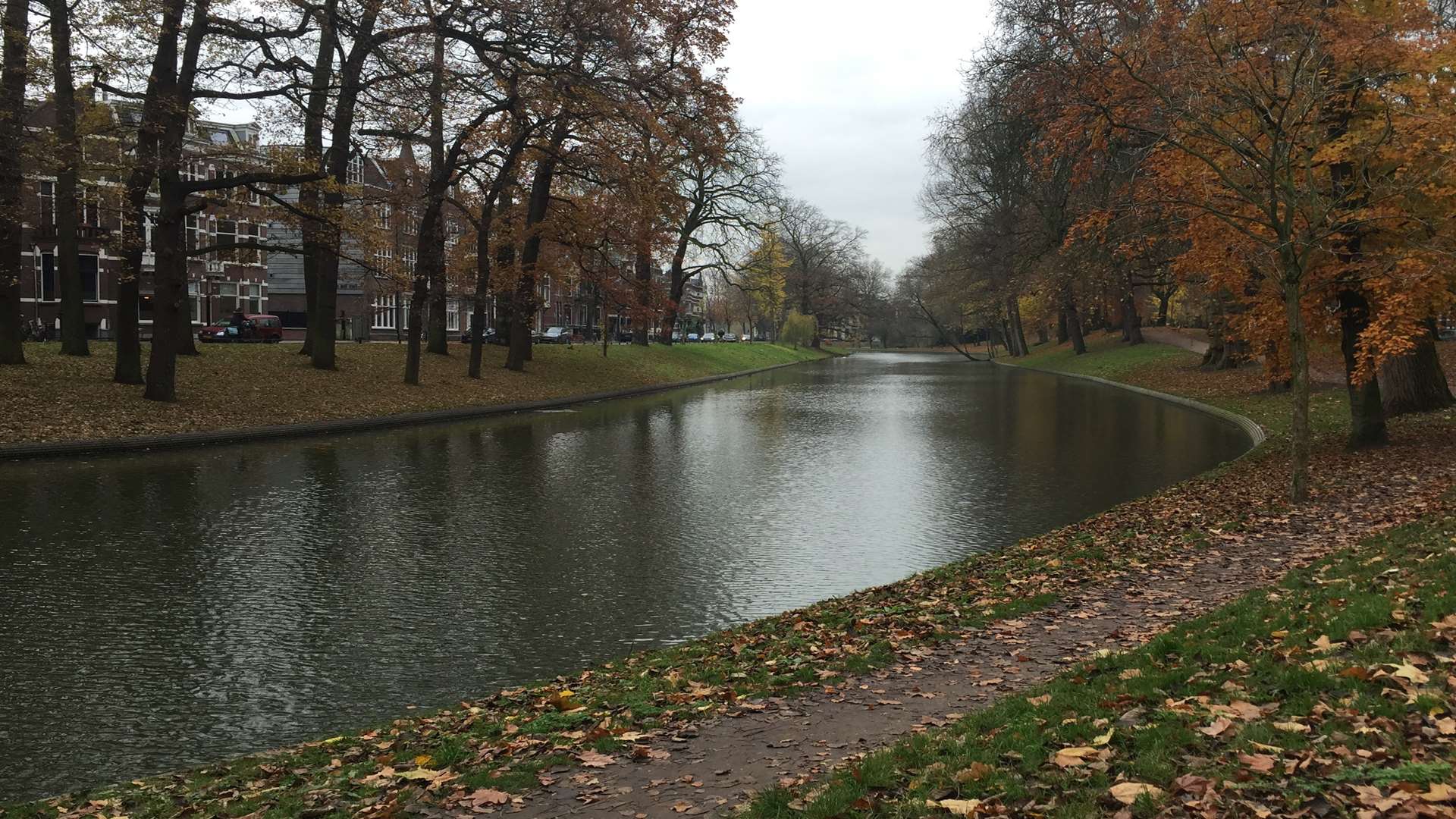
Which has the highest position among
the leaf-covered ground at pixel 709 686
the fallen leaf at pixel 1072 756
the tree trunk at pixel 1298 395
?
the tree trunk at pixel 1298 395

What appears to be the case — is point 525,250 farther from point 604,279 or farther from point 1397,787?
point 1397,787

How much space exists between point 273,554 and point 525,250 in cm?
2866

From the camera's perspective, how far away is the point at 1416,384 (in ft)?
67.1

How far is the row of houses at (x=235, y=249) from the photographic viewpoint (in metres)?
25.9

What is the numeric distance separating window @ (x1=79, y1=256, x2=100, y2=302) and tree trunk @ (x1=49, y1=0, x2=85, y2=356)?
34.0m

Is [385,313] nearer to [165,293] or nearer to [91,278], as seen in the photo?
[91,278]

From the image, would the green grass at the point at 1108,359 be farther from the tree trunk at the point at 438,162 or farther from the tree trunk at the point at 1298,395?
the tree trunk at the point at 1298,395

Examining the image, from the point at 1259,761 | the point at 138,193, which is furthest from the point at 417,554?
the point at 138,193

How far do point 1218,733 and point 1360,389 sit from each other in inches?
599

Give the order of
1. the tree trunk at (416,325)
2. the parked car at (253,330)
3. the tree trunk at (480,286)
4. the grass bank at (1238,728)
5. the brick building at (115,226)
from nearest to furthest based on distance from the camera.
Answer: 1. the grass bank at (1238,728)
2. the brick building at (115,226)
3. the tree trunk at (416,325)
4. the tree trunk at (480,286)
5. the parked car at (253,330)

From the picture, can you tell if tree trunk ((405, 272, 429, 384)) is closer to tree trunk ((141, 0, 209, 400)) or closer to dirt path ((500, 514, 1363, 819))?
tree trunk ((141, 0, 209, 400))

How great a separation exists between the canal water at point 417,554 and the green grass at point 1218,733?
363 centimetres

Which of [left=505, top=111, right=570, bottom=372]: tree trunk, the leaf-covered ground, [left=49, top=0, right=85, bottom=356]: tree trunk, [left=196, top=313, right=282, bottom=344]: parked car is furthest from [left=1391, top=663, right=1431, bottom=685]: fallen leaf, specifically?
[left=196, top=313, right=282, bottom=344]: parked car

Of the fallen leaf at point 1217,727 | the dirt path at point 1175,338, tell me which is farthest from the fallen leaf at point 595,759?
the dirt path at point 1175,338
